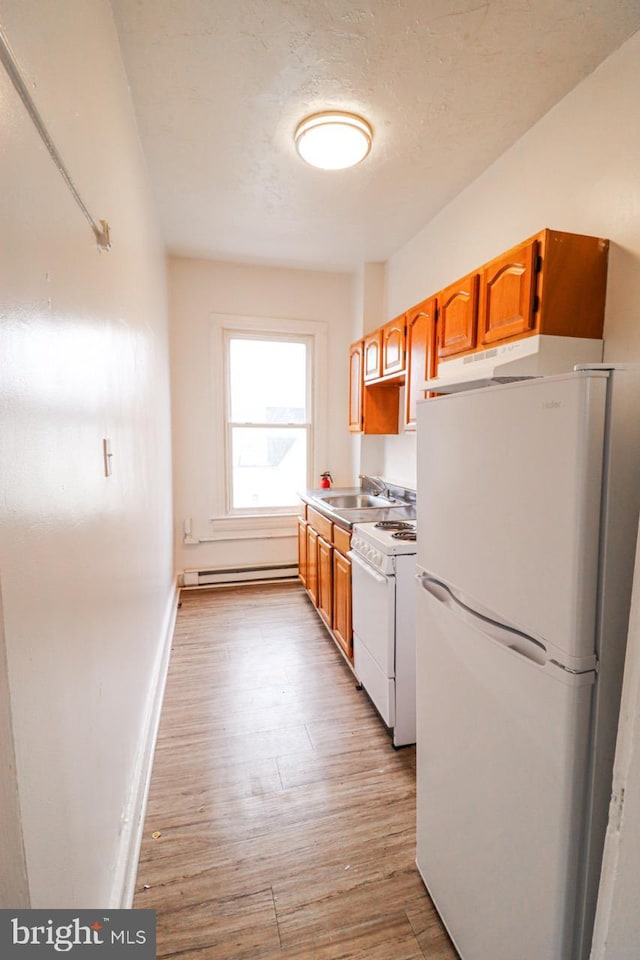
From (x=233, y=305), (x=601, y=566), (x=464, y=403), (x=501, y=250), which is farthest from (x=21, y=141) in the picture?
(x=233, y=305)

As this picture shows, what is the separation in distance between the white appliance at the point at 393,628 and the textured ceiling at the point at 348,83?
1.92 meters

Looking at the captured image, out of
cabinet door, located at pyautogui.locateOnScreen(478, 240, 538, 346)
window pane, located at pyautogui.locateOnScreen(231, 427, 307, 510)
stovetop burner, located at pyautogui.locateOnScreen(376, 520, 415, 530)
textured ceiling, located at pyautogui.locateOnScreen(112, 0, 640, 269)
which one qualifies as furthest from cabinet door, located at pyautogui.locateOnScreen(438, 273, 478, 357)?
window pane, located at pyautogui.locateOnScreen(231, 427, 307, 510)

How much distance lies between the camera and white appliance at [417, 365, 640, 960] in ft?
2.53

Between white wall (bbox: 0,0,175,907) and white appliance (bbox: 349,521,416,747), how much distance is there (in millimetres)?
1072

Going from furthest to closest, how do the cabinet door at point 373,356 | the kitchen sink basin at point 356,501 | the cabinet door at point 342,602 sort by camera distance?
the kitchen sink basin at point 356,501, the cabinet door at point 373,356, the cabinet door at point 342,602

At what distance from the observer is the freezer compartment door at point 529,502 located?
0.76 m

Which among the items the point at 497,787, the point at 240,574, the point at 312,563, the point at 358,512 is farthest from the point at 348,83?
the point at 240,574

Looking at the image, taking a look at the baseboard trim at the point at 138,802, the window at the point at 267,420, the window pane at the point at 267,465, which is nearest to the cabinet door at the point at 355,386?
the window at the point at 267,420

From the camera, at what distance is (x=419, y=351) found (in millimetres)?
2482

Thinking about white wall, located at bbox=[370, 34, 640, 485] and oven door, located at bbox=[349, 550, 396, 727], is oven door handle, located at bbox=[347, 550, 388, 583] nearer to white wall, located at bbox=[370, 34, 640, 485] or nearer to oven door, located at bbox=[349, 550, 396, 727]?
oven door, located at bbox=[349, 550, 396, 727]

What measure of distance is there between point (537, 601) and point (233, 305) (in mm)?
3599

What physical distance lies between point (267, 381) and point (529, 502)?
3.35m

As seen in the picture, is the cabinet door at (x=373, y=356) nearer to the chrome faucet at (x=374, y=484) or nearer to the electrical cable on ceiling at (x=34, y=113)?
the chrome faucet at (x=374, y=484)

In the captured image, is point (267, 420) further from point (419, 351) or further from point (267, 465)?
point (419, 351)
